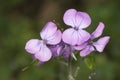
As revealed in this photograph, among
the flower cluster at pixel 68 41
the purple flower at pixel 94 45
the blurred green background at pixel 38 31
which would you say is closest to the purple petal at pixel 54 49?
the flower cluster at pixel 68 41

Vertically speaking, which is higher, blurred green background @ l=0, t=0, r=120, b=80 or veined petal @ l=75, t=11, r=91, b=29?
veined petal @ l=75, t=11, r=91, b=29

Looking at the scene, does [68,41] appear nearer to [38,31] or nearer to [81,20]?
[81,20]

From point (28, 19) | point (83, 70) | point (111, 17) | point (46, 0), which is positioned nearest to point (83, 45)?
point (83, 70)

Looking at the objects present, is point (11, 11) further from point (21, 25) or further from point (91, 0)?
point (91, 0)

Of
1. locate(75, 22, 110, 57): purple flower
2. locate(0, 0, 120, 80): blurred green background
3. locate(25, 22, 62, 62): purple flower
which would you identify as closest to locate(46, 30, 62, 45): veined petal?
locate(25, 22, 62, 62): purple flower

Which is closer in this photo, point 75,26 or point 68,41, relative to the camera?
point 68,41

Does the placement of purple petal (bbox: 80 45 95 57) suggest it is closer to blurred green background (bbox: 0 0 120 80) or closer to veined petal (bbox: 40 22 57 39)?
veined petal (bbox: 40 22 57 39)

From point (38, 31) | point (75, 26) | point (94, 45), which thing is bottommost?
point (38, 31)

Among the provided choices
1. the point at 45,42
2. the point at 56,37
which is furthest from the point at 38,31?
the point at 56,37
